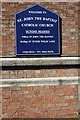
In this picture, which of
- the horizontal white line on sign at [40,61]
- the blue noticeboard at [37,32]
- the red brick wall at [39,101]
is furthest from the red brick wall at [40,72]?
the blue noticeboard at [37,32]

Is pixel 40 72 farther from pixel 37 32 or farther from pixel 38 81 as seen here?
pixel 37 32

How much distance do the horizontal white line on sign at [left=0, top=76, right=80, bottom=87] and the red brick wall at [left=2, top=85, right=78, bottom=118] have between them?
12 cm

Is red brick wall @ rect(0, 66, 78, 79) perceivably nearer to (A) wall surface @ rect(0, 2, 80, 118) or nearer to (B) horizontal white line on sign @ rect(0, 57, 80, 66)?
(A) wall surface @ rect(0, 2, 80, 118)

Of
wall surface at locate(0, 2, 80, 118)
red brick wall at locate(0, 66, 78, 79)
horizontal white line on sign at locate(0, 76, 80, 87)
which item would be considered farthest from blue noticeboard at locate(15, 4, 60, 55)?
horizontal white line on sign at locate(0, 76, 80, 87)

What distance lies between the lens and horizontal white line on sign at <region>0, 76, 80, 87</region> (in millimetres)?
5371

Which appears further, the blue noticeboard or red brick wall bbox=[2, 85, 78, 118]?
red brick wall bbox=[2, 85, 78, 118]

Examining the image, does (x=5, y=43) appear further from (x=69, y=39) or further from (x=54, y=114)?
(x=54, y=114)

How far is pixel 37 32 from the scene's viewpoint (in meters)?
5.36

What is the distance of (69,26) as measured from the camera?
548 cm

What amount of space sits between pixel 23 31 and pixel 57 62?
131 cm

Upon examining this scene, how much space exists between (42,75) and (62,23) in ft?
5.31

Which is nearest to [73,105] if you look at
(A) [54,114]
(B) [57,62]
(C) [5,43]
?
(A) [54,114]

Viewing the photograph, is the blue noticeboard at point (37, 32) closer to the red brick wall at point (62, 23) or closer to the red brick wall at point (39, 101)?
the red brick wall at point (62, 23)

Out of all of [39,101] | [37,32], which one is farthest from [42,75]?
[37,32]
